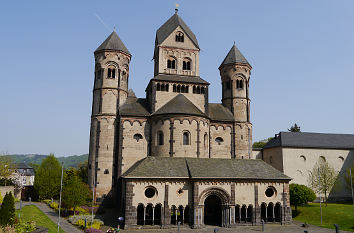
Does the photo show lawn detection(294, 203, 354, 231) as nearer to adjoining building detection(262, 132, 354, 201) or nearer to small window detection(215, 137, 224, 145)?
adjoining building detection(262, 132, 354, 201)

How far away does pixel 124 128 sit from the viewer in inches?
1762

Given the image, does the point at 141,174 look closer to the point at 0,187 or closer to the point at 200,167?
the point at 200,167

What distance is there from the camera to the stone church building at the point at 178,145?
32.6m

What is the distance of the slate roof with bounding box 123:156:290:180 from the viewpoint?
3284 cm

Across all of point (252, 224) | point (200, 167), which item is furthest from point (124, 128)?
point (252, 224)

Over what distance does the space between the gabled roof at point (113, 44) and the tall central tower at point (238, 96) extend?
19.0 meters

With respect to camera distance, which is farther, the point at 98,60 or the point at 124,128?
the point at 98,60

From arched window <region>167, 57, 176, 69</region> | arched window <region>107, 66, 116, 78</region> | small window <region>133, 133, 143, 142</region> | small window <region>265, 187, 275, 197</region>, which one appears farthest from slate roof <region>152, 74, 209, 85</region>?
small window <region>265, 187, 275, 197</region>

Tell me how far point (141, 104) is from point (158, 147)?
945cm

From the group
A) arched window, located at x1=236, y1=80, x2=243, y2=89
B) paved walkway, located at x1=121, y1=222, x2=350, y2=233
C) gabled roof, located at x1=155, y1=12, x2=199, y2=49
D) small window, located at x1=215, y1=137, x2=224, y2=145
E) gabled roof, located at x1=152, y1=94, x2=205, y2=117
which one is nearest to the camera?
paved walkway, located at x1=121, y1=222, x2=350, y2=233

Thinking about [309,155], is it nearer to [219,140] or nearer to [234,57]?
[219,140]

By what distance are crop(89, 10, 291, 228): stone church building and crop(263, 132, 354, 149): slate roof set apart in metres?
9.79

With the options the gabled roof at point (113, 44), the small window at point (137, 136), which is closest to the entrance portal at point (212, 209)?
the small window at point (137, 136)

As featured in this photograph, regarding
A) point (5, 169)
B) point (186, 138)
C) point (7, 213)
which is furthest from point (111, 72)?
point (5, 169)
